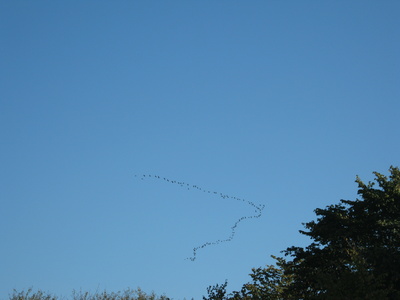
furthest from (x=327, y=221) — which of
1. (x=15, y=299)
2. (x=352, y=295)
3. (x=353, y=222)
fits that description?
(x=15, y=299)

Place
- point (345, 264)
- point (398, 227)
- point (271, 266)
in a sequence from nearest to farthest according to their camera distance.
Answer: point (398, 227) < point (345, 264) < point (271, 266)

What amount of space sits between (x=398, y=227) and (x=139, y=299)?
32.9 metres

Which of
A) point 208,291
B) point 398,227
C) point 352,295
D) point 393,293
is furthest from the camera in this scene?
point 208,291

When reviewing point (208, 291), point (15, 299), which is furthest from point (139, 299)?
point (15, 299)

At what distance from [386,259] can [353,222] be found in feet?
23.2

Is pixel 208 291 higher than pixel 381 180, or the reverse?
pixel 381 180

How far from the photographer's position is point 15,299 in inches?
1916

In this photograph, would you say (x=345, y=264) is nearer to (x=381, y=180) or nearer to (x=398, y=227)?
(x=398, y=227)

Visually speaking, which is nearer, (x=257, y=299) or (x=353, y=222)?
(x=353, y=222)

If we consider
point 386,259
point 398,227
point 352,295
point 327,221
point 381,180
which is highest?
point 381,180

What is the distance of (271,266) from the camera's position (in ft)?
167

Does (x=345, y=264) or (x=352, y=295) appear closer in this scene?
(x=352, y=295)

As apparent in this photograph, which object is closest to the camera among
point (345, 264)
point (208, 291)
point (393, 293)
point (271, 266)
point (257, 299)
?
point (393, 293)

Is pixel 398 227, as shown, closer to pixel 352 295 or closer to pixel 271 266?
pixel 352 295
